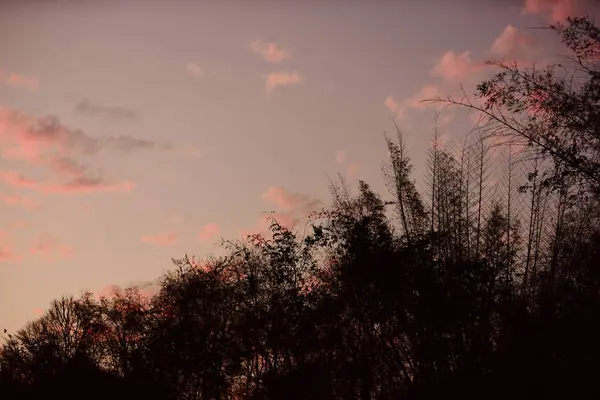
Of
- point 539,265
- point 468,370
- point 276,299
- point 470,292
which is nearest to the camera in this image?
point 468,370

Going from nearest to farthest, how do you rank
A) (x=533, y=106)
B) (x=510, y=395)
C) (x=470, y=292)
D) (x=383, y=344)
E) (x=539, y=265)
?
(x=533, y=106)
(x=510, y=395)
(x=470, y=292)
(x=383, y=344)
(x=539, y=265)

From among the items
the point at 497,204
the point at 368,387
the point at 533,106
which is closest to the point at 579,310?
the point at 497,204

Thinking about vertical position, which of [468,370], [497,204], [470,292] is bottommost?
[468,370]

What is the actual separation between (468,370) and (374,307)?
3.90 m

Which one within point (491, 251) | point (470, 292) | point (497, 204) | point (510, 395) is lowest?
point (510, 395)

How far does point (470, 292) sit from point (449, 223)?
2601 mm

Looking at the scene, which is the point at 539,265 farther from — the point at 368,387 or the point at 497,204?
the point at 368,387

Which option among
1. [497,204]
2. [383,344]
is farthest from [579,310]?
[383,344]

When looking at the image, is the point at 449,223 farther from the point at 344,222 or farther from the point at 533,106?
the point at 533,106

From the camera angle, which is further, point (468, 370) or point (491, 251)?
point (491, 251)

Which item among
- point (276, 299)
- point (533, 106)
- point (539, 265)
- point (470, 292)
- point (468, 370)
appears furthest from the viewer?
point (276, 299)

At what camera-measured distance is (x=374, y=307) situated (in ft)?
59.6

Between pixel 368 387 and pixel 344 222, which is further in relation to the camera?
pixel 368 387

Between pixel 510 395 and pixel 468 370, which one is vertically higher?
pixel 468 370
